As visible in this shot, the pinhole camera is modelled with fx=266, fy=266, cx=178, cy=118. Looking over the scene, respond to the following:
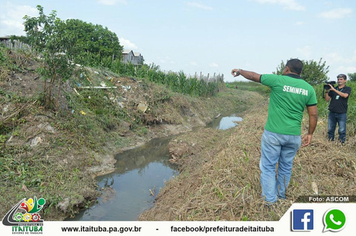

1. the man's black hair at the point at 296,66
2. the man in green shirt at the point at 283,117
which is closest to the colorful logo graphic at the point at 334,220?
the man in green shirt at the point at 283,117

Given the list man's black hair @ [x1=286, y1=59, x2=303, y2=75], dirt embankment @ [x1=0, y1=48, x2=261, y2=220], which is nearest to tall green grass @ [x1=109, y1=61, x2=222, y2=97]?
dirt embankment @ [x1=0, y1=48, x2=261, y2=220]

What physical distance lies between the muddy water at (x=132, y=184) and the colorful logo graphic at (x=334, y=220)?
323 cm

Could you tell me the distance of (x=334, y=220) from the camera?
11.4 feet

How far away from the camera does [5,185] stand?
5.03m

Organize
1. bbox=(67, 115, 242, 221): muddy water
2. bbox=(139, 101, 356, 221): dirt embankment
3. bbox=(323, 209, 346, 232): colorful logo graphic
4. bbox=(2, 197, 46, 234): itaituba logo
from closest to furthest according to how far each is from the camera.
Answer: bbox=(323, 209, 346, 232): colorful logo graphic
bbox=(139, 101, 356, 221): dirt embankment
bbox=(2, 197, 46, 234): itaituba logo
bbox=(67, 115, 242, 221): muddy water

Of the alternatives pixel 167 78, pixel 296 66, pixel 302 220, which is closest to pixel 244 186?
pixel 302 220

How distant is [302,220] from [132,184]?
168 inches

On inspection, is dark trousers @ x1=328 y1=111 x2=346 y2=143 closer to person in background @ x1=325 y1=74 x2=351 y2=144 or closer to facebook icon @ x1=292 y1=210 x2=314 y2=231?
person in background @ x1=325 y1=74 x2=351 y2=144

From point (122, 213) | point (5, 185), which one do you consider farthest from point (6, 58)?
point (122, 213)

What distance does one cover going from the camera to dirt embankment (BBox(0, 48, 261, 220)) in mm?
5258

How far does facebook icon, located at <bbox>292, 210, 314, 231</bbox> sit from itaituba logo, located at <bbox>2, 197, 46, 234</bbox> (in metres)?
3.50

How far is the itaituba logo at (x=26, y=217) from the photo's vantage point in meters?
3.85

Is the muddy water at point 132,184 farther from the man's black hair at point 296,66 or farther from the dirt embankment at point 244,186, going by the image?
the man's black hair at point 296,66

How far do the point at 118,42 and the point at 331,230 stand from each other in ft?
137
